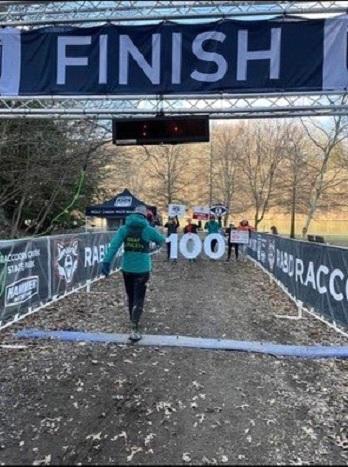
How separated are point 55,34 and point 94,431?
19.1 feet

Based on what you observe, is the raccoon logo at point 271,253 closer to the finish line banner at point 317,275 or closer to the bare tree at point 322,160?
the finish line banner at point 317,275

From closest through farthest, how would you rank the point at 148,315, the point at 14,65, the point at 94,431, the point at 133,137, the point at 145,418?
the point at 94,431 → the point at 145,418 → the point at 14,65 → the point at 133,137 → the point at 148,315

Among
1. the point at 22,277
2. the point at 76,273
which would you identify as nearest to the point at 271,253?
the point at 76,273

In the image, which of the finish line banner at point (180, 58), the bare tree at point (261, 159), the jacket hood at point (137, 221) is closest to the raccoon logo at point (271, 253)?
the jacket hood at point (137, 221)

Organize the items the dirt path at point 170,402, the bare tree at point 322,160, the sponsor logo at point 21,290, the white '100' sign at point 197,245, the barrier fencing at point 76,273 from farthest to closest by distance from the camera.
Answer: the bare tree at point 322,160, the white '100' sign at point 197,245, the sponsor logo at point 21,290, the barrier fencing at point 76,273, the dirt path at point 170,402

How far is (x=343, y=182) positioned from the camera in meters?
60.2

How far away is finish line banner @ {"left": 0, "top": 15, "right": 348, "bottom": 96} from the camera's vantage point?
7.64 metres

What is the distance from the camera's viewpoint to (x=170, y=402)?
18.2 ft

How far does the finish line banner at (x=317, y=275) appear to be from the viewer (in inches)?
350

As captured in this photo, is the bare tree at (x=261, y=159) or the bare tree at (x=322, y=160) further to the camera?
the bare tree at (x=261, y=159)

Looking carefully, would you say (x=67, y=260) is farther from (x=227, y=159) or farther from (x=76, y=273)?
(x=227, y=159)

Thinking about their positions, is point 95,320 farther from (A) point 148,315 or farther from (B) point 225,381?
(B) point 225,381

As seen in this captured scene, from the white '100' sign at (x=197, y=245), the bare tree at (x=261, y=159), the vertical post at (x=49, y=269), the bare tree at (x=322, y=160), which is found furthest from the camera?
the bare tree at (x=261, y=159)

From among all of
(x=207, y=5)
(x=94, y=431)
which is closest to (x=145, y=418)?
(x=94, y=431)
